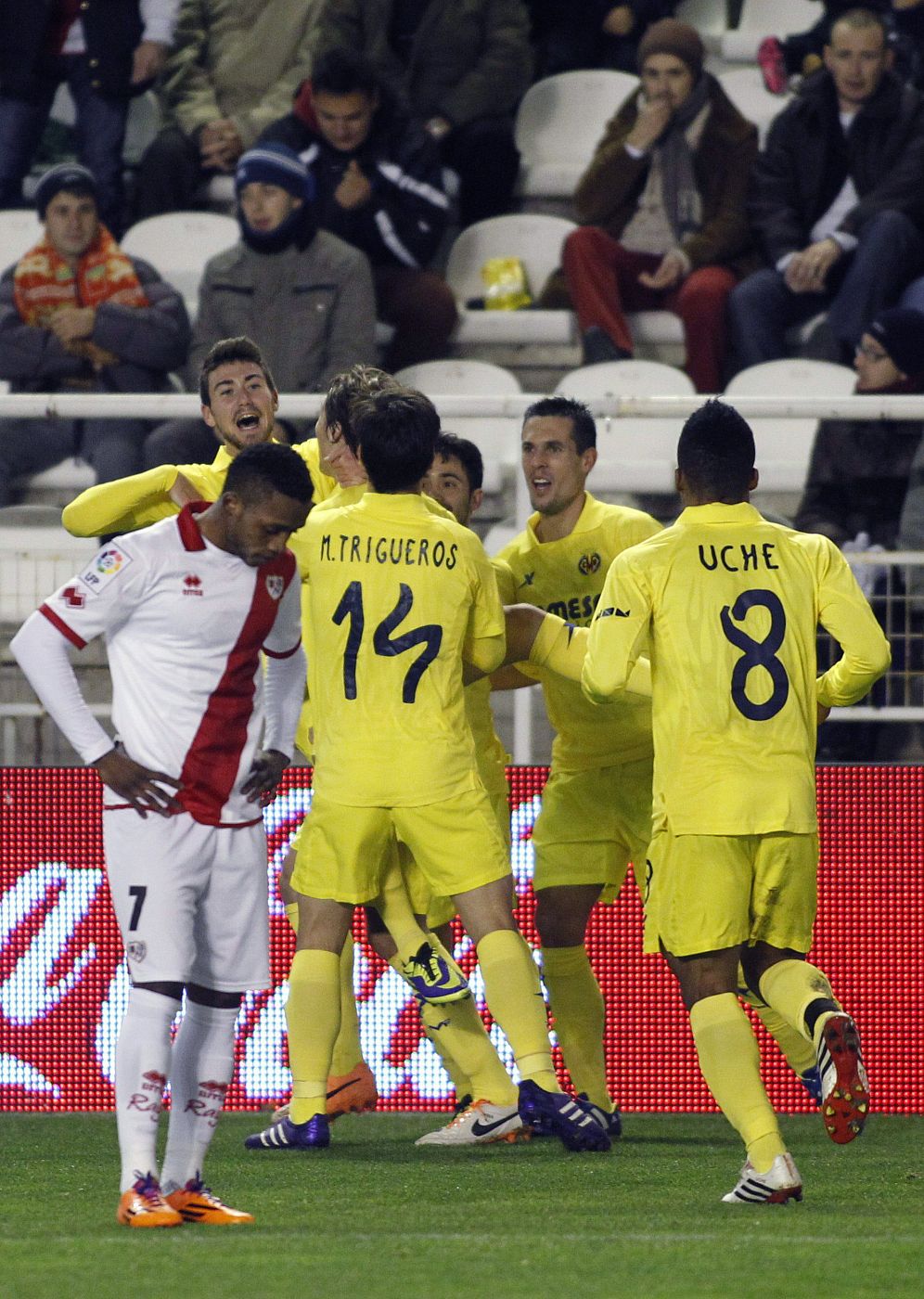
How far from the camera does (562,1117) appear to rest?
6.31 m

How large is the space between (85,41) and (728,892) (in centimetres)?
864

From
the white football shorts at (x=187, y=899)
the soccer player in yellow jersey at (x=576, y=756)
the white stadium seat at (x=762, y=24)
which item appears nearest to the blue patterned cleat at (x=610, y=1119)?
the soccer player in yellow jersey at (x=576, y=756)

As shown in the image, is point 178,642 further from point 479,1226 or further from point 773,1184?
point 773,1184

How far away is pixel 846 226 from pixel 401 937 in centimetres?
557

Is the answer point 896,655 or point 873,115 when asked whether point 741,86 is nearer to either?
point 873,115

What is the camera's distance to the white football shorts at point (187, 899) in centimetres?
512

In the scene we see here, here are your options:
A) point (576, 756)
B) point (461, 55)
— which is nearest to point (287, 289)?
point (461, 55)

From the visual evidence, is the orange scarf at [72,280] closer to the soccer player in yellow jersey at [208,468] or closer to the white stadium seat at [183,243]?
the white stadium seat at [183,243]

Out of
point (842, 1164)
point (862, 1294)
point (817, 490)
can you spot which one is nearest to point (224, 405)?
point (817, 490)

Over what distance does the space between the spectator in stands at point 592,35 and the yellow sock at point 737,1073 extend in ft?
29.1

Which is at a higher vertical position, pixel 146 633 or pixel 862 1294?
pixel 146 633

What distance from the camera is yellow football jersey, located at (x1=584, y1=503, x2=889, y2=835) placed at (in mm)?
5562

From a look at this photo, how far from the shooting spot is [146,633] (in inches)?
205

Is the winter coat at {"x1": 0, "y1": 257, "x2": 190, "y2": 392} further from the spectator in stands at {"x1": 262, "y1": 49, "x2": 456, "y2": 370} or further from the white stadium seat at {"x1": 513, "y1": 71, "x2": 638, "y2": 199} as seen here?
the white stadium seat at {"x1": 513, "y1": 71, "x2": 638, "y2": 199}
